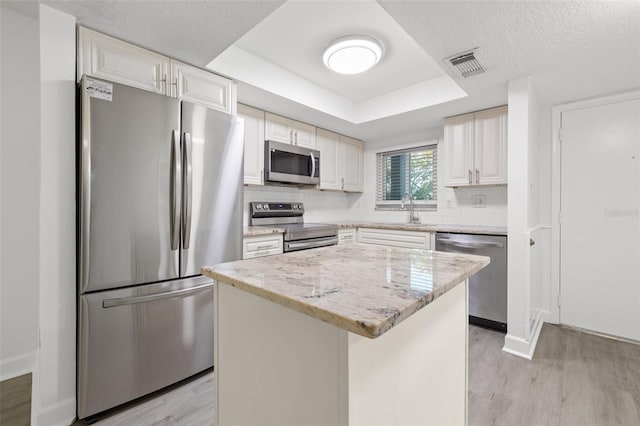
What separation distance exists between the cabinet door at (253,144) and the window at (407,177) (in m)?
1.97

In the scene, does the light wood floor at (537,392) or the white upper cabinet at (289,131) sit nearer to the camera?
the light wood floor at (537,392)

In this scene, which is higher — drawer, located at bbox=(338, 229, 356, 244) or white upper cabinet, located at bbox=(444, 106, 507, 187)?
white upper cabinet, located at bbox=(444, 106, 507, 187)

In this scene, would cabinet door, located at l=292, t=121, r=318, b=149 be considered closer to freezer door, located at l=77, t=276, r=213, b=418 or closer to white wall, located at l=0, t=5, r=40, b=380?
freezer door, located at l=77, t=276, r=213, b=418

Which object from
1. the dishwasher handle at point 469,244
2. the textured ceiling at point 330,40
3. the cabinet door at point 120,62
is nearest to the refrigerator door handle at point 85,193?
the cabinet door at point 120,62

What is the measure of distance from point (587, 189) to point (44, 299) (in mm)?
4173

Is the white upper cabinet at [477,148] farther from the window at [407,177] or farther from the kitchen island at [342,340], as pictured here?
the kitchen island at [342,340]

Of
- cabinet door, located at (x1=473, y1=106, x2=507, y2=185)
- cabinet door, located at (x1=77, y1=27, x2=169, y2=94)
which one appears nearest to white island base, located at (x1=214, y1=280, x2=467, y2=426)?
cabinet door, located at (x1=77, y1=27, x2=169, y2=94)

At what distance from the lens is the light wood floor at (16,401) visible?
1500mm

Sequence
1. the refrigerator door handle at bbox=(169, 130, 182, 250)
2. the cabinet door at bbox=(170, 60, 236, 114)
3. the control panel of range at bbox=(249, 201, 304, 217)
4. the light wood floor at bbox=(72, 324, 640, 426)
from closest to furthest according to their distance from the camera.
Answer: the light wood floor at bbox=(72, 324, 640, 426)
the refrigerator door handle at bbox=(169, 130, 182, 250)
the cabinet door at bbox=(170, 60, 236, 114)
the control panel of range at bbox=(249, 201, 304, 217)

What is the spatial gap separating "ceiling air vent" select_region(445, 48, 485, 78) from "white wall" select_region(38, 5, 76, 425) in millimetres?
2342

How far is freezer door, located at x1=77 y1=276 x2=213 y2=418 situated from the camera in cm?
148

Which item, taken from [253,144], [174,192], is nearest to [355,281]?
[174,192]

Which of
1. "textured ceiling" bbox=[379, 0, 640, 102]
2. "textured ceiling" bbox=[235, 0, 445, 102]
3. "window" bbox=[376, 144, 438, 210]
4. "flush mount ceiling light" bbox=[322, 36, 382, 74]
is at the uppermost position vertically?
"textured ceiling" bbox=[235, 0, 445, 102]

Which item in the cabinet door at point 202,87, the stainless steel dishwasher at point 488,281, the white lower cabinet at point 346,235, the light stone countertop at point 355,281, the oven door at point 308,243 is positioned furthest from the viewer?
the white lower cabinet at point 346,235
